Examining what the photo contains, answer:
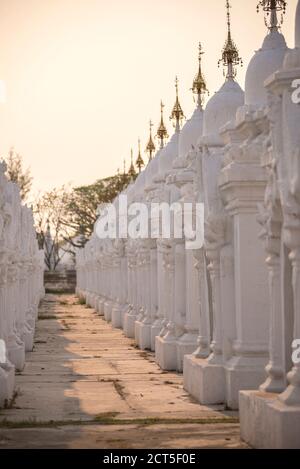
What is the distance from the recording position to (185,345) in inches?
661

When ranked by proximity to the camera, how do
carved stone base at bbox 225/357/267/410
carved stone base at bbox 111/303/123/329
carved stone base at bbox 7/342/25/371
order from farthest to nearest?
carved stone base at bbox 111/303/123/329 < carved stone base at bbox 7/342/25/371 < carved stone base at bbox 225/357/267/410

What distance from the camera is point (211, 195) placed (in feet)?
42.3

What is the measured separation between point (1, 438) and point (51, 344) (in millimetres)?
13708

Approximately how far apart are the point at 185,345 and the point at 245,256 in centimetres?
478

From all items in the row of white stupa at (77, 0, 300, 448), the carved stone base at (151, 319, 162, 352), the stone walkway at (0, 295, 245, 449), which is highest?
the row of white stupa at (77, 0, 300, 448)

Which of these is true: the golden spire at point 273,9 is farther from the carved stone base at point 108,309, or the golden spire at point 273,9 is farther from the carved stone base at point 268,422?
the carved stone base at point 108,309

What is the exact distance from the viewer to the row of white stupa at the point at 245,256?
8734 millimetres

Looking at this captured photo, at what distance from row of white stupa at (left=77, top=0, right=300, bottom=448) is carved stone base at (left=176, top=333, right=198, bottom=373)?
0.02 m

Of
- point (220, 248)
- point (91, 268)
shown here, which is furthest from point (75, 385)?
point (91, 268)

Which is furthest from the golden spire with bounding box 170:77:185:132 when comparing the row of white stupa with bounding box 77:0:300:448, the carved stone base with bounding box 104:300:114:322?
the carved stone base with bounding box 104:300:114:322

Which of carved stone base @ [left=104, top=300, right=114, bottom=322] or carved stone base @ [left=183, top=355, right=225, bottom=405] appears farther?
carved stone base @ [left=104, top=300, right=114, bottom=322]

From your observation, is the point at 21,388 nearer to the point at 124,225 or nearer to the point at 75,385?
the point at 75,385

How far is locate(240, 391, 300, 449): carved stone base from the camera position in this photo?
8.23 meters

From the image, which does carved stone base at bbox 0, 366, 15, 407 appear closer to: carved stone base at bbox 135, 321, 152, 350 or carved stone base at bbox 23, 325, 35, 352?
carved stone base at bbox 23, 325, 35, 352
